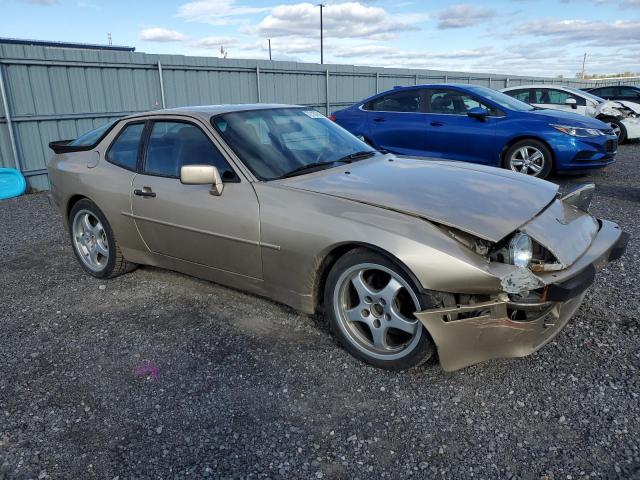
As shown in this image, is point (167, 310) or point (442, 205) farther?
point (167, 310)

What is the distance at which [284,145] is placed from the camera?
3.72m

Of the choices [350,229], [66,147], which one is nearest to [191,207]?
[350,229]

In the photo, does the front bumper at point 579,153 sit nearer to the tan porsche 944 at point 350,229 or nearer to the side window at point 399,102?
the side window at point 399,102

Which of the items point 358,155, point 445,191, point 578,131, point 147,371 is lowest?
point 147,371

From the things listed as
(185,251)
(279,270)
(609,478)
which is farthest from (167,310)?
(609,478)

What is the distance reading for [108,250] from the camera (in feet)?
14.6

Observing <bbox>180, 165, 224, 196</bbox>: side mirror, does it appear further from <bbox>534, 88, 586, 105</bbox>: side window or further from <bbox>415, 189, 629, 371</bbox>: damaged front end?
<bbox>534, 88, 586, 105</bbox>: side window

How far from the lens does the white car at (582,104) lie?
1208 cm

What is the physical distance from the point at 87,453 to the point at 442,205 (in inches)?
85.3

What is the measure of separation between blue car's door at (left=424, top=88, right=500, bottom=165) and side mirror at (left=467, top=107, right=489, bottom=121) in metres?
0.08

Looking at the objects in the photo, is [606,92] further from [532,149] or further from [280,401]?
[280,401]

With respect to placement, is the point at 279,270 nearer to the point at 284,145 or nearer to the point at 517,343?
the point at 284,145

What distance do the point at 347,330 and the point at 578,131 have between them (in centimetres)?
644

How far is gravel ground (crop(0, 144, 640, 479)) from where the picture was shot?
7.35 feet
